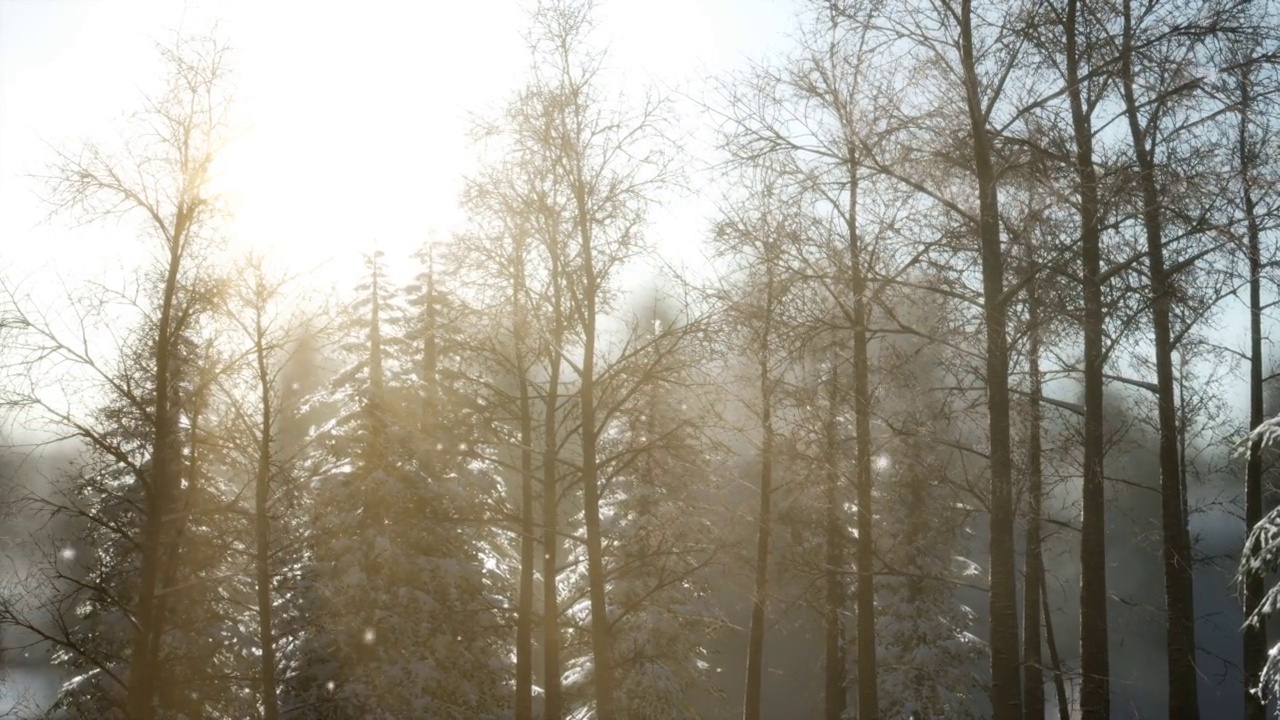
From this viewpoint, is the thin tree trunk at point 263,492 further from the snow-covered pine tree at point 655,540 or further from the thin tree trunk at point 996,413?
the thin tree trunk at point 996,413

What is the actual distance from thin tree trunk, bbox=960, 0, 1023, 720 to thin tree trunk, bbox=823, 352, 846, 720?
1924 millimetres

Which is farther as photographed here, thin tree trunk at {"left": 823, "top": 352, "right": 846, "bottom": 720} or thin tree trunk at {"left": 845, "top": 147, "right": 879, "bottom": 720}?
thin tree trunk at {"left": 823, "top": 352, "right": 846, "bottom": 720}

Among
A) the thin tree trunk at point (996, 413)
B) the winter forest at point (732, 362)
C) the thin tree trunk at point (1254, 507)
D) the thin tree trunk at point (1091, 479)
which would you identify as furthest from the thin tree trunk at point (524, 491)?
→ the thin tree trunk at point (1254, 507)

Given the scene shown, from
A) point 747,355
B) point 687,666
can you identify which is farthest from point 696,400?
point 687,666

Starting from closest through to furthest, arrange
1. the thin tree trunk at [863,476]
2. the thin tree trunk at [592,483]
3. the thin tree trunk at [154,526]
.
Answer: the thin tree trunk at [154,526], the thin tree trunk at [863,476], the thin tree trunk at [592,483]

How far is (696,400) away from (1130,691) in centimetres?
4360

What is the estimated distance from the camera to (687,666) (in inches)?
918

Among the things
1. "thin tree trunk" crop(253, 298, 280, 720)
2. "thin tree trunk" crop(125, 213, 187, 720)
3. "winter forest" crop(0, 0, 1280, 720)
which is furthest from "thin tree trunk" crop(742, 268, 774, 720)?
"thin tree trunk" crop(125, 213, 187, 720)

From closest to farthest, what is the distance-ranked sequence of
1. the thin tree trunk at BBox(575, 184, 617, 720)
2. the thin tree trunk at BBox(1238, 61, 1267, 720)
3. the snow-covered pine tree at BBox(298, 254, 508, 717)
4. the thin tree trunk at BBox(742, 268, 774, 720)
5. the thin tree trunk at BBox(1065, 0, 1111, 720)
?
the thin tree trunk at BBox(1065, 0, 1111, 720), the thin tree trunk at BBox(742, 268, 774, 720), the thin tree trunk at BBox(575, 184, 617, 720), the thin tree trunk at BBox(1238, 61, 1267, 720), the snow-covered pine tree at BBox(298, 254, 508, 717)

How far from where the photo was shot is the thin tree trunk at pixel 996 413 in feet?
33.3

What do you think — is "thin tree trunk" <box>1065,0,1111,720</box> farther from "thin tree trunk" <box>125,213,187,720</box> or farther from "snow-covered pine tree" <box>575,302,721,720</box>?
"thin tree trunk" <box>125,213,187,720</box>

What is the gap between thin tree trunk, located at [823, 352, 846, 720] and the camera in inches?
525

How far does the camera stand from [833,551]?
65.1ft

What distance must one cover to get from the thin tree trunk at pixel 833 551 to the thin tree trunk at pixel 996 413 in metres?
1.92
